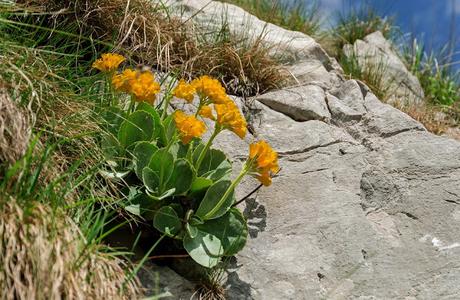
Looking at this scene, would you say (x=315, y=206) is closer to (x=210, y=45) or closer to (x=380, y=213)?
(x=380, y=213)

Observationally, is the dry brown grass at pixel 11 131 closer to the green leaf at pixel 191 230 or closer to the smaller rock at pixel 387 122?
the green leaf at pixel 191 230

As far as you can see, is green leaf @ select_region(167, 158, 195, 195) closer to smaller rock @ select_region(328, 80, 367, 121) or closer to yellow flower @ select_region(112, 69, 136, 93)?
yellow flower @ select_region(112, 69, 136, 93)

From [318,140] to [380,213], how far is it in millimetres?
524

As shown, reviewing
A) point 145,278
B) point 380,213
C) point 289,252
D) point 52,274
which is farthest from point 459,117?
point 52,274

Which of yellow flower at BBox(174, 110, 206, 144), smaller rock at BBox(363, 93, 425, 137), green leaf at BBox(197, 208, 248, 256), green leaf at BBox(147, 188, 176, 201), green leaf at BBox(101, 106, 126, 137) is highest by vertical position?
yellow flower at BBox(174, 110, 206, 144)

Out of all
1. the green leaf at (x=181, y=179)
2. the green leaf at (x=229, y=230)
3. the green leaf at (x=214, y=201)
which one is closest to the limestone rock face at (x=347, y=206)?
the green leaf at (x=229, y=230)

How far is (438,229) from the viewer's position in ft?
10.6

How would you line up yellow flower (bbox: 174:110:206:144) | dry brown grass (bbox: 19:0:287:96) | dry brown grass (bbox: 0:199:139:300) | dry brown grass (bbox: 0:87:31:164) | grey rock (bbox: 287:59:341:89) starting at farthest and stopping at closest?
1. grey rock (bbox: 287:59:341:89)
2. dry brown grass (bbox: 19:0:287:96)
3. yellow flower (bbox: 174:110:206:144)
4. dry brown grass (bbox: 0:87:31:164)
5. dry brown grass (bbox: 0:199:139:300)

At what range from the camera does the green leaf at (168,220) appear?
2730mm

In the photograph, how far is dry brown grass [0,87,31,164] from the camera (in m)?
2.39

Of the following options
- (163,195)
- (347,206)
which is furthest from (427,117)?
(163,195)

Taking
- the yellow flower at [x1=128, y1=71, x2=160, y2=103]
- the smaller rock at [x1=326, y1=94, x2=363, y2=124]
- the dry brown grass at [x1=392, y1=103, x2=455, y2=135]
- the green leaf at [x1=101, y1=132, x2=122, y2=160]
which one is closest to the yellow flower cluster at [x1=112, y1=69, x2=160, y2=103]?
the yellow flower at [x1=128, y1=71, x2=160, y2=103]

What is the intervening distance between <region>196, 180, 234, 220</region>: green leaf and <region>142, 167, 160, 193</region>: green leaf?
20 cm

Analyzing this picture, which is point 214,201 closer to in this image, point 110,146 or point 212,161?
point 212,161
